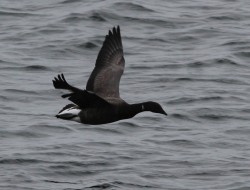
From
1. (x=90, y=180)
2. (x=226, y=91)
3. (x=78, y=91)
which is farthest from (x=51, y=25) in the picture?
(x=78, y=91)

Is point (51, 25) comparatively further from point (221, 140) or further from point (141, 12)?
point (221, 140)

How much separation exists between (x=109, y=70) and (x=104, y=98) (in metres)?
0.78

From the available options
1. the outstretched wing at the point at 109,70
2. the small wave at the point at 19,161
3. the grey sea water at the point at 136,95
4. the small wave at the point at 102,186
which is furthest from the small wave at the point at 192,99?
the small wave at the point at 102,186

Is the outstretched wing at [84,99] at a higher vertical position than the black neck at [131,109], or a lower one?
higher

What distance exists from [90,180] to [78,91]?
2181 mm

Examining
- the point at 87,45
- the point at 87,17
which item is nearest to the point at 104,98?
the point at 87,45

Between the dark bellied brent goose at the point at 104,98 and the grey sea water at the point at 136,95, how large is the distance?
0.99 meters

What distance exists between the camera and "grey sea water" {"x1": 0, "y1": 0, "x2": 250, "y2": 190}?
1451 cm

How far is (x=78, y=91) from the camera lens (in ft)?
40.1

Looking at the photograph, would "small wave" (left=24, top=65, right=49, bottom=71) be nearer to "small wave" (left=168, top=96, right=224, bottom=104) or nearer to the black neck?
"small wave" (left=168, top=96, right=224, bottom=104)

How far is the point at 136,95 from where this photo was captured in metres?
18.3

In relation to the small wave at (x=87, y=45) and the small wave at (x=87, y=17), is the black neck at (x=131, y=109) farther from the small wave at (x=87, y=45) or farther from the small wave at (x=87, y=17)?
the small wave at (x=87, y=17)

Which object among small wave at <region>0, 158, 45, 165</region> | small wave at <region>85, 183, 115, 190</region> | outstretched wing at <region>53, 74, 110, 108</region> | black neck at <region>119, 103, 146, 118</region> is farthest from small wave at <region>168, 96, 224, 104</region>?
outstretched wing at <region>53, 74, 110, 108</region>

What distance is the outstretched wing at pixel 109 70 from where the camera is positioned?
13984mm
